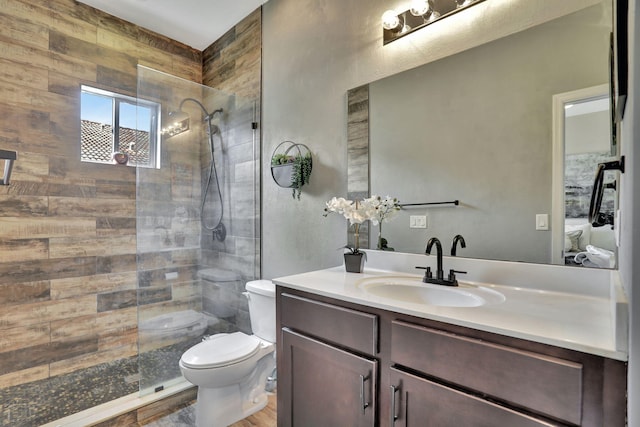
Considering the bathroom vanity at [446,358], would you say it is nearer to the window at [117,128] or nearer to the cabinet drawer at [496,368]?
the cabinet drawer at [496,368]

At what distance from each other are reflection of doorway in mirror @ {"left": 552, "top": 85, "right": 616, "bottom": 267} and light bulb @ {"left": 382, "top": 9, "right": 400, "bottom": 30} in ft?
2.85

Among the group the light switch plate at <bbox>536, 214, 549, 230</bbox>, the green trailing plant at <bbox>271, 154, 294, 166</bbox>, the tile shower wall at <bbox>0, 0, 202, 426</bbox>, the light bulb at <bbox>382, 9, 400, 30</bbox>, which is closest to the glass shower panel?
the tile shower wall at <bbox>0, 0, 202, 426</bbox>

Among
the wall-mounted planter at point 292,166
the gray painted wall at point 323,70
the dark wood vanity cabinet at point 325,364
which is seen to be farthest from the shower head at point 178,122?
the dark wood vanity cabinet at point 325,364

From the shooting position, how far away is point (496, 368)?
2.77 ft

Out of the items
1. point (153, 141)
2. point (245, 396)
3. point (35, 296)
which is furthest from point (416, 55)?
point (35, 296)

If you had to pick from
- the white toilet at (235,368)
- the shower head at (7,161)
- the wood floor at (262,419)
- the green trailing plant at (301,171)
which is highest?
the green trailing plant at (301,171)

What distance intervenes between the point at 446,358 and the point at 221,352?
1372 mm

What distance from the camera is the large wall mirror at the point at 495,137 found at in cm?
120

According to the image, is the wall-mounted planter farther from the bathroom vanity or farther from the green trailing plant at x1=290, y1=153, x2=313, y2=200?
the bathroom vanity

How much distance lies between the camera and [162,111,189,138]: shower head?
2252 millimetres

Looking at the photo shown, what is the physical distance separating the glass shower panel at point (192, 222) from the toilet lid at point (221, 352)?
47 centimetres

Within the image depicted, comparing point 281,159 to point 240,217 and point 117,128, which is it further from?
point 117,128

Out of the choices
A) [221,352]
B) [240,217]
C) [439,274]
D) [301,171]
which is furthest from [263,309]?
[439,274]

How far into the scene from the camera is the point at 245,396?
Answer: 1.98 meters
